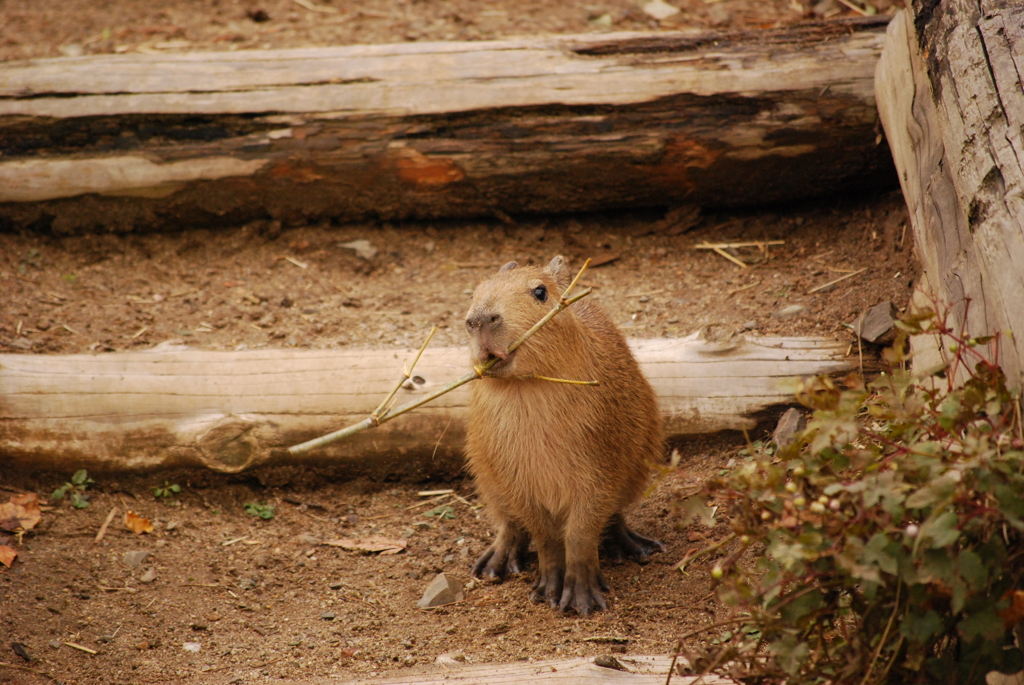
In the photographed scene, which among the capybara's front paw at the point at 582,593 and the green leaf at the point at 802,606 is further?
the capybara's front paw at the point at 582,593

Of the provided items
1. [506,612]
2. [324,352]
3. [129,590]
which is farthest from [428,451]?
[129,590]

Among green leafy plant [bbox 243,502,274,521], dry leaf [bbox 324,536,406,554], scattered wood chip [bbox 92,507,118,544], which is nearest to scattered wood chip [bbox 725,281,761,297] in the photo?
dry leaf [bbox 324,536,406,554]

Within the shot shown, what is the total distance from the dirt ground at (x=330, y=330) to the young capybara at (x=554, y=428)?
24 centimetres

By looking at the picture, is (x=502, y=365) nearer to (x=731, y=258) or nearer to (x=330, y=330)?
(x=330, y=330)

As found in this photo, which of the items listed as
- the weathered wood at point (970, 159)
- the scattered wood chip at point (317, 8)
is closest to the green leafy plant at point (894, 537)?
the weathered wood at point (970, 159)

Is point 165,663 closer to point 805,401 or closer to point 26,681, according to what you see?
point 26,681

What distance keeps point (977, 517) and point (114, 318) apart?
4.48 m

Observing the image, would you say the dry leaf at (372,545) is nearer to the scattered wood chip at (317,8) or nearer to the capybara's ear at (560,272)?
the capybara's ear at (560,272)

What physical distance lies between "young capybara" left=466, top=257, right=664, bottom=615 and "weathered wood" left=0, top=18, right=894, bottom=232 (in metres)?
1.79

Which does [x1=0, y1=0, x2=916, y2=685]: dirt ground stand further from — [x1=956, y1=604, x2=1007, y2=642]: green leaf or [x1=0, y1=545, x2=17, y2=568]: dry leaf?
[x1=956, y1=604, x2=1007, y2=642]: green leaf

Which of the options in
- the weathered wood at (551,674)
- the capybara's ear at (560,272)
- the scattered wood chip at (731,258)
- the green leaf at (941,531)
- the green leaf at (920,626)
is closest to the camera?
the green leaf at (941,531)

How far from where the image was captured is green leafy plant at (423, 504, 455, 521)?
417cm

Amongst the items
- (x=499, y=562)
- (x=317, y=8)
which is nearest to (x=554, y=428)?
(x=499, y=562)

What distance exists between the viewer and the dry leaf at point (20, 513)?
12.1 ft
